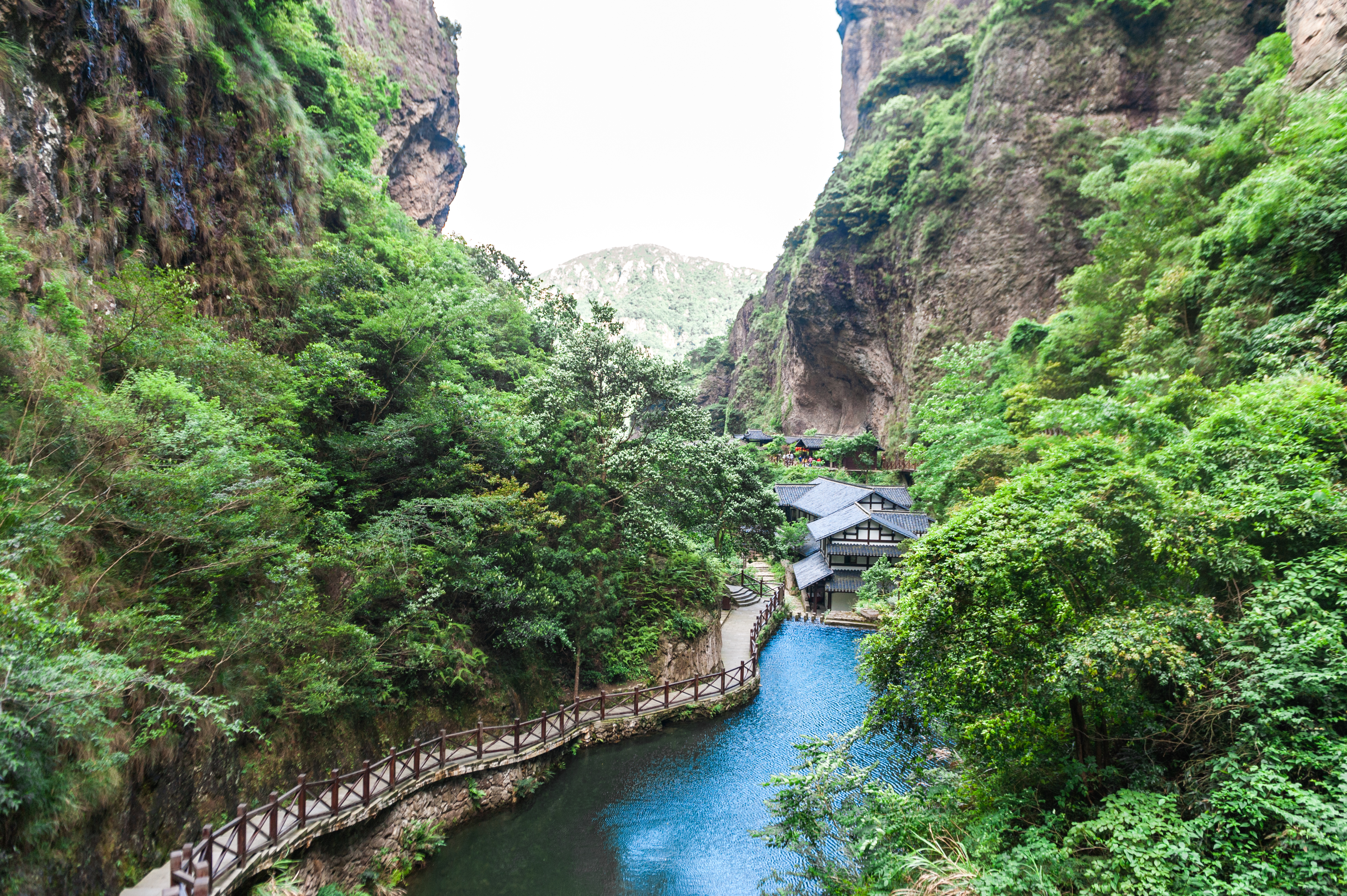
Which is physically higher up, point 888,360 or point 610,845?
point 888,360

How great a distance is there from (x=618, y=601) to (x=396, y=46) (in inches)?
1359

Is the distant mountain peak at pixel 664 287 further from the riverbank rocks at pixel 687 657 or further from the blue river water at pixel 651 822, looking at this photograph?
the blue river water at pixel 651 822

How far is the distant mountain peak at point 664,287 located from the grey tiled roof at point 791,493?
290 ft

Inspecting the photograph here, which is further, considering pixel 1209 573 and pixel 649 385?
pixel 649 385

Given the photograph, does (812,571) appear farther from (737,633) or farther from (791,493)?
(791,493)

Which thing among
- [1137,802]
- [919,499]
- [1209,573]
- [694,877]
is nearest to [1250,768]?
[1137,802]

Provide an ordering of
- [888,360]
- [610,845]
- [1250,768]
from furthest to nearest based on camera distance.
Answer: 1. [888,360]
2. [610,845]
3. [1250,768]

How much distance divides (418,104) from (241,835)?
37167 millimetres

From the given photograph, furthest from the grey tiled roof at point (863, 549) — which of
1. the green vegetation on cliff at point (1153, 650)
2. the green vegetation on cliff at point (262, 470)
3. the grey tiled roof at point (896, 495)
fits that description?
the green vegetation on cliff at point (1153, 650)

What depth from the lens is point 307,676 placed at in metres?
8.66

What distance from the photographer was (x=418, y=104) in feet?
106

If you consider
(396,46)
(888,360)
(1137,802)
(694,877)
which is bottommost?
(694,877)

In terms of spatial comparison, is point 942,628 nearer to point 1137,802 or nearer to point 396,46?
point 1137,802

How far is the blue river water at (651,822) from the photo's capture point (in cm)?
933
